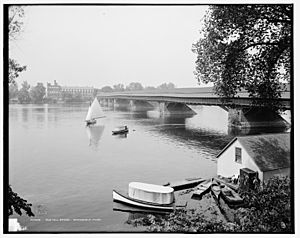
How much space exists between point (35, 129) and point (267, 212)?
2.24 m

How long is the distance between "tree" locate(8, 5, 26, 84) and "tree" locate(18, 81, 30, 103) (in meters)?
0.11

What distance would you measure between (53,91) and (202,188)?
67.3 inches

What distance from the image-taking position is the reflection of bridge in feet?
9.83

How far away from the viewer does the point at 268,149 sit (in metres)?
2.88

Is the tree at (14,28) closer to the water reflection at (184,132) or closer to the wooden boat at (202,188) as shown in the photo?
the water reflection at (184,132)

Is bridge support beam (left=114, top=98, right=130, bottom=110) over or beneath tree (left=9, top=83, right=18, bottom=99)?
beneath

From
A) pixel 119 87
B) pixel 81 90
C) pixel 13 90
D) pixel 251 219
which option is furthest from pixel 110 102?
pixel 251 219

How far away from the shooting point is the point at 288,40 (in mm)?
2842

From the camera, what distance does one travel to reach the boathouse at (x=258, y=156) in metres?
2.81

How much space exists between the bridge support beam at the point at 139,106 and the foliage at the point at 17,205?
1.37 m

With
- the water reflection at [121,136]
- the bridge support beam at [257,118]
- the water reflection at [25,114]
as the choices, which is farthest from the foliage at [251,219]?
the water reflection at [25,114]

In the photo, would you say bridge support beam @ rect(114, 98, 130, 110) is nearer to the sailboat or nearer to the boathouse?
the sailboat

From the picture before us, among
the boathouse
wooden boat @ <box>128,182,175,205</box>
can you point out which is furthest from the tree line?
the boathouse
